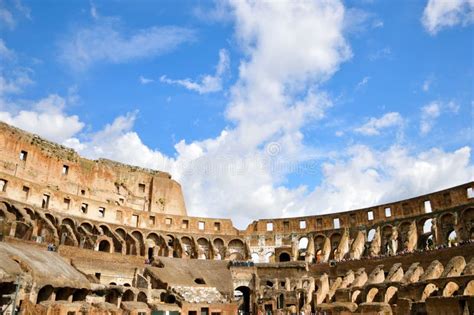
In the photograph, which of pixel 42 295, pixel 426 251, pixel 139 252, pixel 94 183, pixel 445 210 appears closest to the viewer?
pixel 42 295

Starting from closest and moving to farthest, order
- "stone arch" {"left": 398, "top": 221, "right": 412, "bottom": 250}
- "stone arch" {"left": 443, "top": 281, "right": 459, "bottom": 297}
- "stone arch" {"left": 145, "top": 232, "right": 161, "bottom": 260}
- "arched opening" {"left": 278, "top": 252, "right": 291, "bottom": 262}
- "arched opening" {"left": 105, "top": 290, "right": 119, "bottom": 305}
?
"stone arch" {"left": 443, "top": 281, "right": 459, "bottom": 297}
"arched opening" {"left": 105, "top": 290, "right": 119, "bottom": 305}
"stone arch" {"left": 398, "top": 221, "right": 412, "bottom": 250}
"stone arch" {"left": 145, "top": 232, "right": 161, "bottom": 260}
"arched opening" {"left": 278, "top": 252, "right": 291, "bottom": 262}

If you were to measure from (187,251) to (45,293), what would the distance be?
84.3 ft

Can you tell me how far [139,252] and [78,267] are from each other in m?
10.6

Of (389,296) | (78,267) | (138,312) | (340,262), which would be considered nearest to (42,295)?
(138,312)

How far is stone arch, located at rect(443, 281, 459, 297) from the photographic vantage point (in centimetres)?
2688

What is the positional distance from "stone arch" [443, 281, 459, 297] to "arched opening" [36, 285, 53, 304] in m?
25.3

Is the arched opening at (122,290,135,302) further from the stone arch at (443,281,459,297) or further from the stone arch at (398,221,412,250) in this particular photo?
the stone arch at (398,221,412,250)

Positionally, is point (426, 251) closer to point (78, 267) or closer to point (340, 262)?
point (340, 262)

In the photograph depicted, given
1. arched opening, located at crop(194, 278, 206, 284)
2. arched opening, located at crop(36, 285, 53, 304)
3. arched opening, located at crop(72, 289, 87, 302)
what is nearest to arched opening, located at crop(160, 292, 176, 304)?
arched opening, located at crop(194, 278, 206, 284)

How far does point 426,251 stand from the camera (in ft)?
118

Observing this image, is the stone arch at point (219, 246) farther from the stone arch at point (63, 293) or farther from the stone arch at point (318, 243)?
the stone arch at point (63, 293)

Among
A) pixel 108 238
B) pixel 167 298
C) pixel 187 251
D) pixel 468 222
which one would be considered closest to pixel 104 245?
pixel 108 238

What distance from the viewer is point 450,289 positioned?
2711 centimetres

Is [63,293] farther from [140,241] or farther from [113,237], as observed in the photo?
[140,241]
